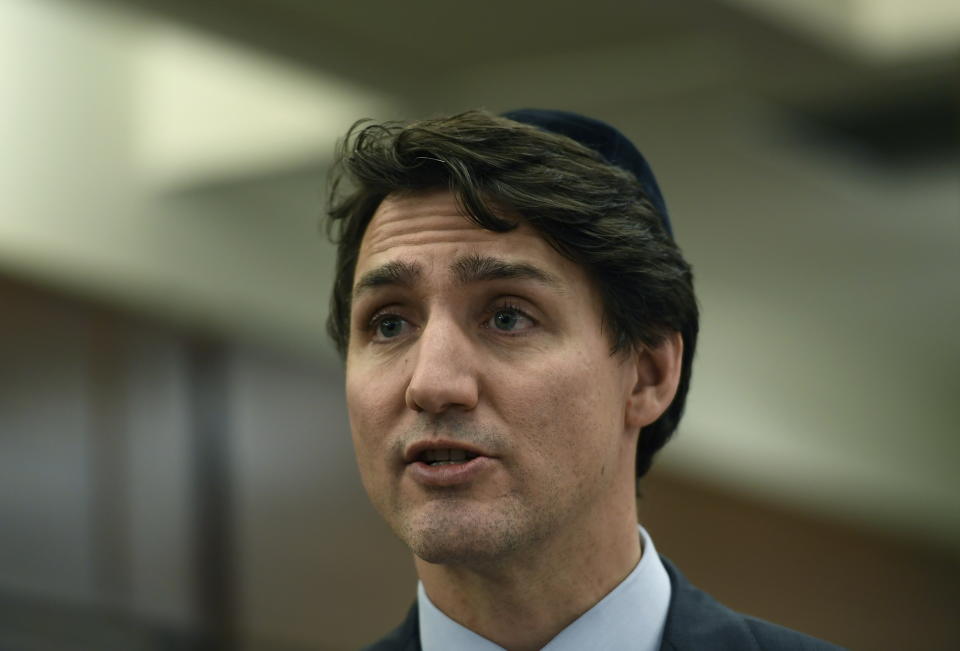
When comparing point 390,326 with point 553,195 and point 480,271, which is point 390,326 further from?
point 553,195

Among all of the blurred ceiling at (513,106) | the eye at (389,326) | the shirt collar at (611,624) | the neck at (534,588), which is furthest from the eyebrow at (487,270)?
the blurred ceiling at (513,106)

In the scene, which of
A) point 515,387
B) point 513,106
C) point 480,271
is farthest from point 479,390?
point 513,106

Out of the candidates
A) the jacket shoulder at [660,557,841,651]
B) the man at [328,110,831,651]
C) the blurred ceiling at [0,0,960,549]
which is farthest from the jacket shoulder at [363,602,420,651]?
the blurred ceiling at [0,0,960,549]

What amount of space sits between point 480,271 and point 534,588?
44 cm

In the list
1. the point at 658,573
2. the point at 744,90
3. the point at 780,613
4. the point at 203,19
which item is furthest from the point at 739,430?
the point at 658,573

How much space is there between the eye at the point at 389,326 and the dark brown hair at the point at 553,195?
0.18m

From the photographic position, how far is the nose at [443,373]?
197 centimetres

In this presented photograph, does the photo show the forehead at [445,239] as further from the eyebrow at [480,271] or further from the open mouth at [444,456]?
the open mouth at [444,456]

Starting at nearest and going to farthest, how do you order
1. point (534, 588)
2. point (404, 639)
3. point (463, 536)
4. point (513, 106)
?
point (463, 536)
point (534, 588)
point (404, 639)
point (513, 106)

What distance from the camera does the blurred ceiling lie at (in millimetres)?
6129

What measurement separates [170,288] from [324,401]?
140cm

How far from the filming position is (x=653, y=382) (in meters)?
2.24

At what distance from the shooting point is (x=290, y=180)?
7816 millimetres

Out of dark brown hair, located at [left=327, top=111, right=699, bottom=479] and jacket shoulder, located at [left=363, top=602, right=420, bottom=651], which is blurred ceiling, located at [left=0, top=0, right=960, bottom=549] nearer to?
dark brown hair, located at [left=327, top=111, right=699, bottom=479]
